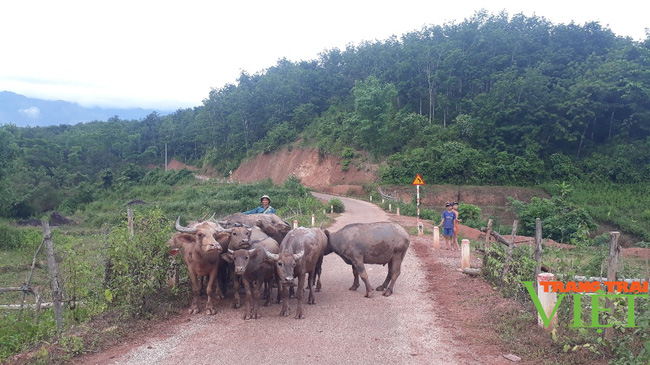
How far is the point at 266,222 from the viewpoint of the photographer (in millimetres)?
9773

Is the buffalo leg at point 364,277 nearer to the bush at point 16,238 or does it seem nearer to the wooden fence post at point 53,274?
the wooden fence post at point 53,274

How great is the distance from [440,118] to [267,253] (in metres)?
48.2

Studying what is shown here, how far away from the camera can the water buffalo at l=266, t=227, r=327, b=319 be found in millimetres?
7484

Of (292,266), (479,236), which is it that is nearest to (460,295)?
(292,266)

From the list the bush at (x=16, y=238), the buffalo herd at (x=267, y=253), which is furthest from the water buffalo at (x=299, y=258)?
the bush at (x=16, y=238)

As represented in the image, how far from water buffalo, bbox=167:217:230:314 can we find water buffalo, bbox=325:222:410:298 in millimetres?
2694

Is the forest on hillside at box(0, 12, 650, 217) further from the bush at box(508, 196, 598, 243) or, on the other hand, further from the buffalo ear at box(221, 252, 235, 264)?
the buffalo ear at box(221, 252, 235, 264)

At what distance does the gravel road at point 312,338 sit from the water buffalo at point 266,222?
1.69m

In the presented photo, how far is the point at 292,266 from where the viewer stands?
7.48 m

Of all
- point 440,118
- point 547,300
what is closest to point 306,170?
point 440,118

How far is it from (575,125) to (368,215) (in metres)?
31.2

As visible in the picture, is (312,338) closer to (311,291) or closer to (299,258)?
(299,258)

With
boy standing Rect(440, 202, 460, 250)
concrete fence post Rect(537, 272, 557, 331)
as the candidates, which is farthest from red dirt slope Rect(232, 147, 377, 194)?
concrete fence post Rect(537, 272, 557, 331)

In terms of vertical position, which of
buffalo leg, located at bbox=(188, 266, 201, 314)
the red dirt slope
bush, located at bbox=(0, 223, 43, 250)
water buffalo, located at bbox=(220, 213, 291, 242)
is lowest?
bush, located at bbox=(0, 223, 43, 250)
